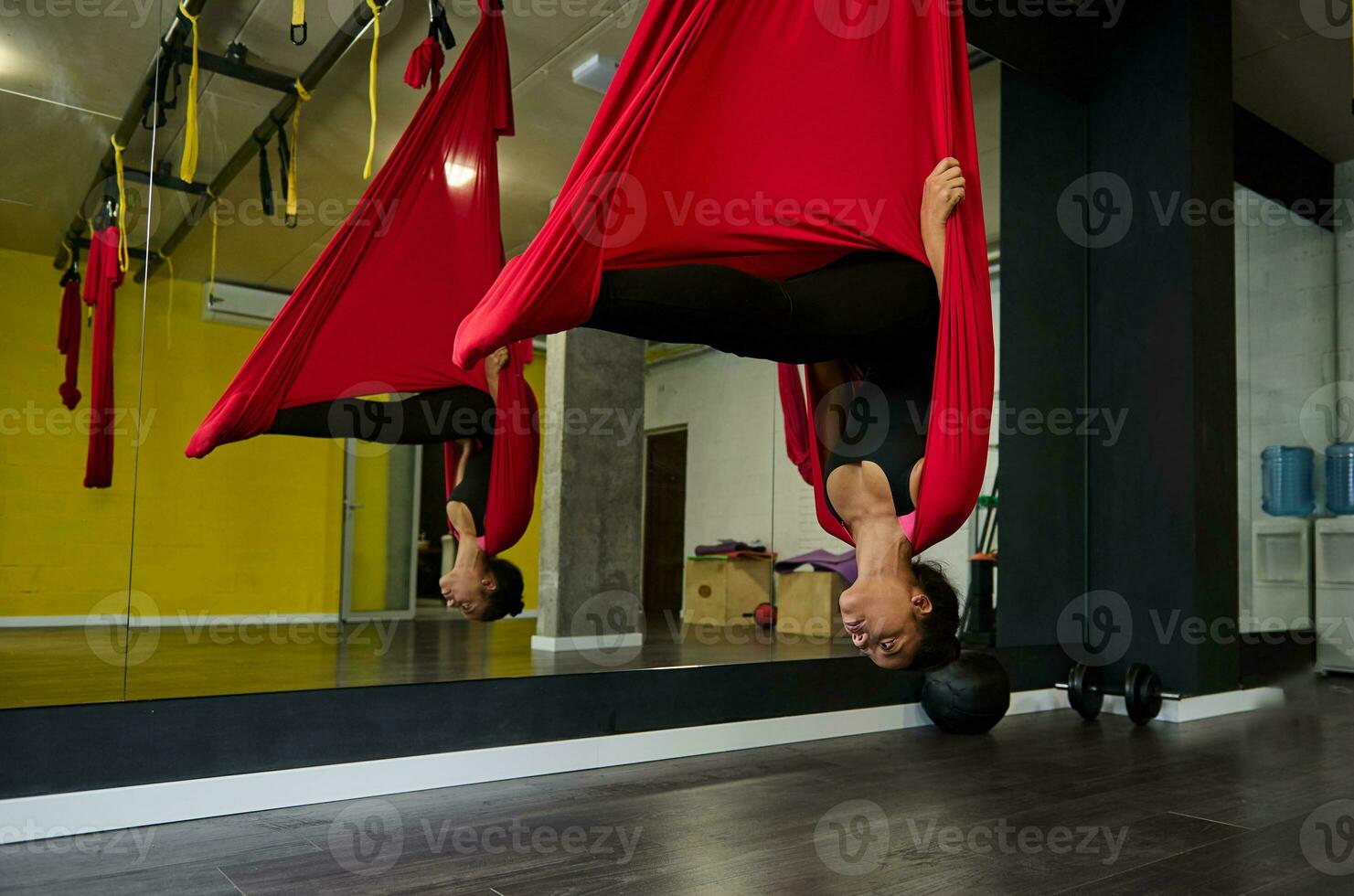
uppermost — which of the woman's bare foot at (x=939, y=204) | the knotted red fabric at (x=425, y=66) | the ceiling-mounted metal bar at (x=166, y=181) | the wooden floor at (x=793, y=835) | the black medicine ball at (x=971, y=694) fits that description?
the knotted red fabric at (x=425, y=66)

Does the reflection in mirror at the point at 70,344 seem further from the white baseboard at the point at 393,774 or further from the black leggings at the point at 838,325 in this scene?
the black leggings at the point at 838,325

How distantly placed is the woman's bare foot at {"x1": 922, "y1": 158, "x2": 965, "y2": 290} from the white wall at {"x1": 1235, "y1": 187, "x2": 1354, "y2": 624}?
3.97 m

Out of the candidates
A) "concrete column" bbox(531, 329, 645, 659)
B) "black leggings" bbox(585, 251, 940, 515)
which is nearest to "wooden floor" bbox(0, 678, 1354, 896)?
"concrete column" bbox(531, 329, 645, 659)

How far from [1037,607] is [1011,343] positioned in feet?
3.90

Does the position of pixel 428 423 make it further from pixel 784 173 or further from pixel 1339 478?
pixel 1339 478

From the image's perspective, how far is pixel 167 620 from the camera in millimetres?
2482

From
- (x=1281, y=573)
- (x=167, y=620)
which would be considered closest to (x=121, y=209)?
(x=167, y=620)

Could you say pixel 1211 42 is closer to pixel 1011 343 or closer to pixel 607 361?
pixel 1011 343

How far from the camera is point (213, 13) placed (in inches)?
100

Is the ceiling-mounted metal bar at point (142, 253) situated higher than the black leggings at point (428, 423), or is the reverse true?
the ceiling-mounted metal bar at point (142, 253)

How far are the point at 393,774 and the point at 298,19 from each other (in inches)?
77.8

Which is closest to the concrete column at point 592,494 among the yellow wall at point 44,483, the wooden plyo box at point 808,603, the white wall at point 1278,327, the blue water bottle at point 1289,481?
the wooden plyo box at point 808,603

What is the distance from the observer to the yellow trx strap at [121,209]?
251cm

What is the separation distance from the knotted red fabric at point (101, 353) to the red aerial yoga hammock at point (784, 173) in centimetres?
126
